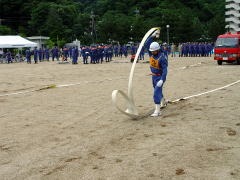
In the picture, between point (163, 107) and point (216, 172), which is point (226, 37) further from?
point (216, 172)

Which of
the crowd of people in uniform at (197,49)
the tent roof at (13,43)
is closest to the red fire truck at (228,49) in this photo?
the crowd of people in uniform at (197,49)

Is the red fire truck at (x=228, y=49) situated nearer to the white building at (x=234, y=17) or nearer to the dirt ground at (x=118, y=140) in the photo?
the dirt ground at (x=118, y=140)

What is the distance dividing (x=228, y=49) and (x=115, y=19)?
1878 inches

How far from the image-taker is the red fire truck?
2358 centimetres

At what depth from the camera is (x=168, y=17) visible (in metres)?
64.1

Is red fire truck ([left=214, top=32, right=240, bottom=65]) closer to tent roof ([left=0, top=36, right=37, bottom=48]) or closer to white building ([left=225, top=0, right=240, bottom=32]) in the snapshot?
tent roof ([left=0, top=36, right=37, bottom=48])

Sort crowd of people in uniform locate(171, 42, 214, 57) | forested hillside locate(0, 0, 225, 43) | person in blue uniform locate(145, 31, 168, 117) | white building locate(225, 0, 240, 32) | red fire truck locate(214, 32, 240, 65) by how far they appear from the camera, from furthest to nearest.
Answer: forested hillside locate(0, 0, 225, 43) < white building locate(225, 0, 240, 32) < crowd of people in uniform locate(171, 42, 214, 57) < red fire truck locate(214, 32, 240, 65) < person in blue uniform locate(145, 31, 168, 117)

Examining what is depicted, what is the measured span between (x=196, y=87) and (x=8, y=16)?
87.6 m

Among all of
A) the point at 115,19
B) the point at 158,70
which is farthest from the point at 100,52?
the point at 115,19

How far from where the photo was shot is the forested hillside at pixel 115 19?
6353 centimetres

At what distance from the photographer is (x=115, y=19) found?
6931cm

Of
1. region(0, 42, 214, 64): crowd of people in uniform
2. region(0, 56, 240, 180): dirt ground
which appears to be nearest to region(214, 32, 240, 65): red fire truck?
region(0, 42, 214, 64): crowd of people in uniform

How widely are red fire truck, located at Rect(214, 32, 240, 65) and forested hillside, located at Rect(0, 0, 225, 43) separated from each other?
3793 centimetres

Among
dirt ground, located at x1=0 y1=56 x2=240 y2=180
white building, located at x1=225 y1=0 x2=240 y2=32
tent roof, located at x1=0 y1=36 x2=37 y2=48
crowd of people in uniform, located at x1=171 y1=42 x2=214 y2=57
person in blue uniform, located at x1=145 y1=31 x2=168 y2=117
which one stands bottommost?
dirt ground, located at x1=0 y1=56 x2=240 y2=180
